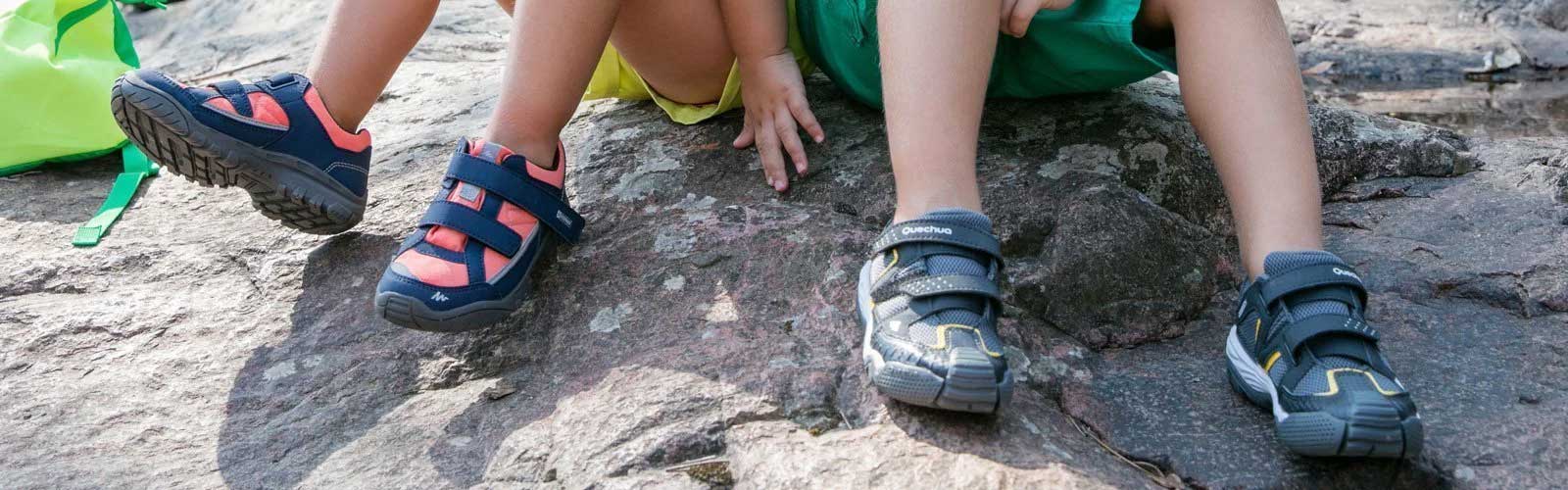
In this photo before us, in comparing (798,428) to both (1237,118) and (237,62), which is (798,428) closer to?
(1237,118)

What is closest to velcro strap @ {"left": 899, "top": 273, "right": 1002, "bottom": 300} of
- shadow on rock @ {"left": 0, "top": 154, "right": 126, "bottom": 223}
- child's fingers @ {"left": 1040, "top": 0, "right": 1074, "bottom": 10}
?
child's fingers @ {"left": 1040, "top": 0, "right": 1074, "bottom": 10}

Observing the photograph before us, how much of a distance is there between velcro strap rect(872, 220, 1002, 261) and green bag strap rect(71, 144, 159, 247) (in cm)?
134

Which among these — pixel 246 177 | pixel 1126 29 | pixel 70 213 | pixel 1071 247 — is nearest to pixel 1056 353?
pixel 1071 247

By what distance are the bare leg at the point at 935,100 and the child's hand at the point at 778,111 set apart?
0.40 meters

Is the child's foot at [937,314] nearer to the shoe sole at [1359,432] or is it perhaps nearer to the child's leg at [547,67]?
the shoe sole at [1359,432]

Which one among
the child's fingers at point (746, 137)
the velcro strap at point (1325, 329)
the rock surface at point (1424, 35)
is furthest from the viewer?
the rock surface at point (1424, 35)

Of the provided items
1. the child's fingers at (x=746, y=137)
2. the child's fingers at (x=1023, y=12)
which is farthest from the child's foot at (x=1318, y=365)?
the child's fingers at (x=746, y=137)

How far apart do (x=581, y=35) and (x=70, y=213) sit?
115 centimetres

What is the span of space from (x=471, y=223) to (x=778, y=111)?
1.69ft

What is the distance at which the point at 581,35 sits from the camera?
1561 mm

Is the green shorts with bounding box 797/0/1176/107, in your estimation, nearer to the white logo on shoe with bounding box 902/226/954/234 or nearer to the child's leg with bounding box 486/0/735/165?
the child's leg with bounding box 486/0/735/165

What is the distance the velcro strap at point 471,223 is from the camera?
1.50 m

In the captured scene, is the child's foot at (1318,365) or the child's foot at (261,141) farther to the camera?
the child's foot at (261,141)

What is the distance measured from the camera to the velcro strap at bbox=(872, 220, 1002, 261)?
1.29 metres
